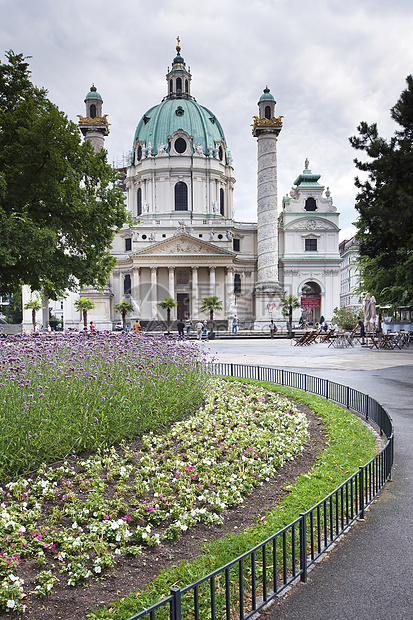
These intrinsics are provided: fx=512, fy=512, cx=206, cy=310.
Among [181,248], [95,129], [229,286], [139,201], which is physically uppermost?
[95,129]

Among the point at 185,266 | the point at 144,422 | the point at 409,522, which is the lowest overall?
the point at 409,522

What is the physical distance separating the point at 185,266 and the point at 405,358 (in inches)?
1680

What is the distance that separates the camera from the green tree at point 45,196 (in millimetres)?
15703

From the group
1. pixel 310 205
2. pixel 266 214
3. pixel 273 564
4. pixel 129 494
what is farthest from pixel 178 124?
pixel 273 564

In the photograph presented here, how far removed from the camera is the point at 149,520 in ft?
17.7

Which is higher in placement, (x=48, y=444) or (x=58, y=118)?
(x=58, y=118)

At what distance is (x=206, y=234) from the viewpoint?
68.1 m

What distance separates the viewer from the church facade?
5994 cm

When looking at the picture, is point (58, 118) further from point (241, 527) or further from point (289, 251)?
point (289, 251)

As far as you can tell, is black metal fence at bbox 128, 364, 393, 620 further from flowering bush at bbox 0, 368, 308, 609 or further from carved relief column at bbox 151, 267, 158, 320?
carved relief column at bbox 151, 267, 158, 320

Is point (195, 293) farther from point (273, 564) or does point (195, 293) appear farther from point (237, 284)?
point (273, 564)

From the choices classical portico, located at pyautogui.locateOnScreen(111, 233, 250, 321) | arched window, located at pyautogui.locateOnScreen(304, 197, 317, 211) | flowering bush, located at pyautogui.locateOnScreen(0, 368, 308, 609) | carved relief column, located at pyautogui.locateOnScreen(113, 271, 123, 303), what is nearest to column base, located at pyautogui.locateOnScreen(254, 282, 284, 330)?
classical portico, located at pyautogui.locateOnScreen(111, 233, 250, 321)

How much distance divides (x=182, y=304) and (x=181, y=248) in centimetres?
738

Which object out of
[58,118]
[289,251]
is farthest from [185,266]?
[58,118]
